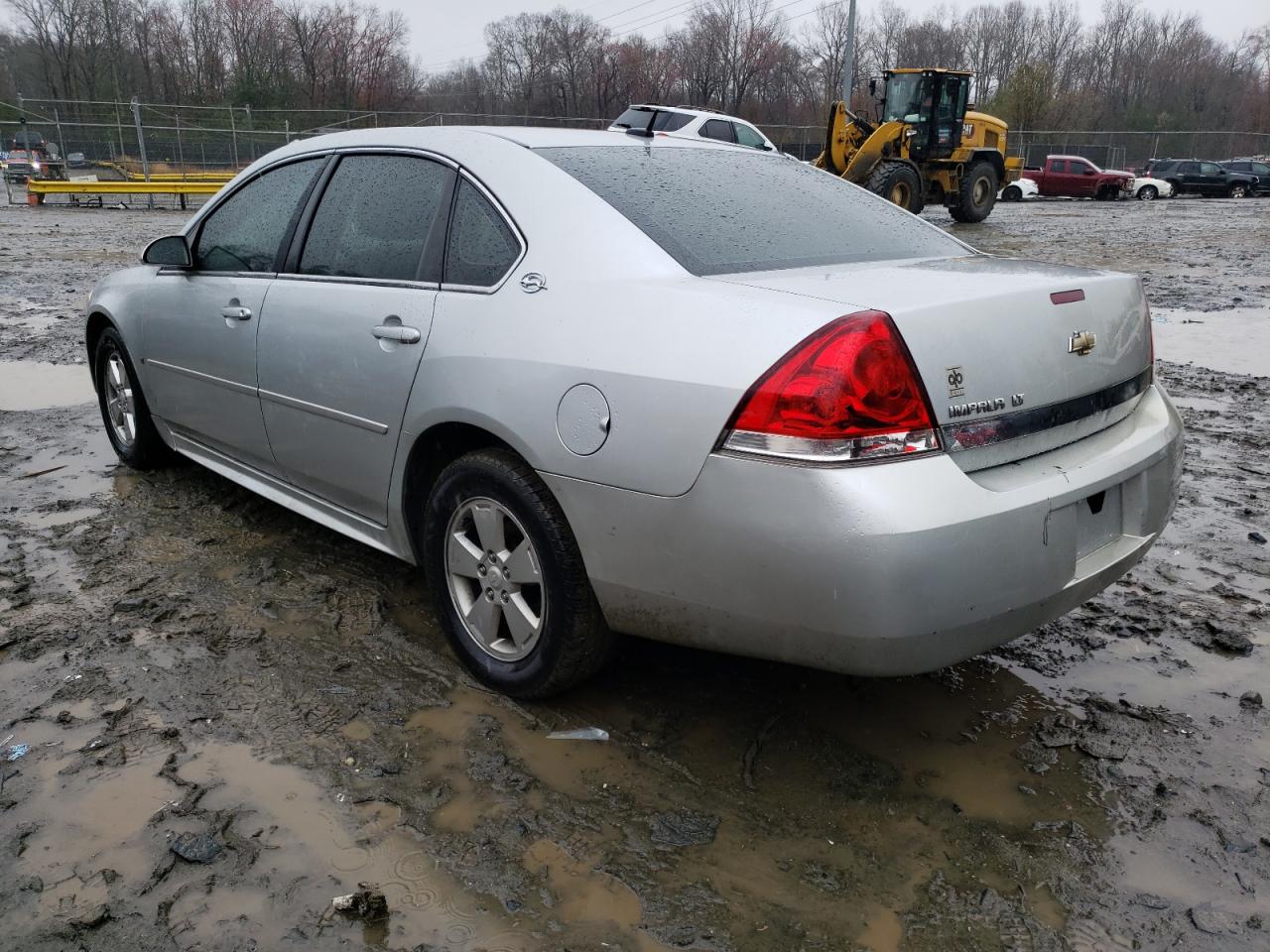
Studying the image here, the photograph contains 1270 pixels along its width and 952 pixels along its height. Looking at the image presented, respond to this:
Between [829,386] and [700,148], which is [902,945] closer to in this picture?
[829,386]

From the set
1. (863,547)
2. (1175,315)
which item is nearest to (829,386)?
(863,547)

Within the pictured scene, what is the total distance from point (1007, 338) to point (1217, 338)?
284 inches

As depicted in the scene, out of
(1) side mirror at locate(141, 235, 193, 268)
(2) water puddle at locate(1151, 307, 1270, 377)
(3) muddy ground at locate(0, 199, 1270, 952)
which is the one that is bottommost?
(3) muddy ground at locate(0, 199, 1270, 952)

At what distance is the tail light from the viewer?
2.12 meters

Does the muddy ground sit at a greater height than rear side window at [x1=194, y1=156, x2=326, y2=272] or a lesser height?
lesser

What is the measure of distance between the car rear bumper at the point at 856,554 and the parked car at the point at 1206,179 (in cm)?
4070

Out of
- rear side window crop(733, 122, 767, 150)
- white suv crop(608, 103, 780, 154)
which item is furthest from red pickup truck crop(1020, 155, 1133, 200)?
white suv crop(608, 103, 780, 154)

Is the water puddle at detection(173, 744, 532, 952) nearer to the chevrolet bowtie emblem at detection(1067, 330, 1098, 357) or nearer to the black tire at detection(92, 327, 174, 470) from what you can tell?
the chevrolet bowtie emblem at detection(1067, 330, 1098, 357)

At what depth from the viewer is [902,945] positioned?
200cm

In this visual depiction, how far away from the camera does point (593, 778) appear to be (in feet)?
8.33

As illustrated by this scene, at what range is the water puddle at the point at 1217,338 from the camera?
24.4ft

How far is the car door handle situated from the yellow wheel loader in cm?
1813

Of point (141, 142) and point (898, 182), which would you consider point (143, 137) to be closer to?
point (141, 142)

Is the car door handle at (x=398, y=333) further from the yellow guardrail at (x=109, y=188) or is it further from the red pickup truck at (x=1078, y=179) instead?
the red pickup truck at (x=1078, y=179)
